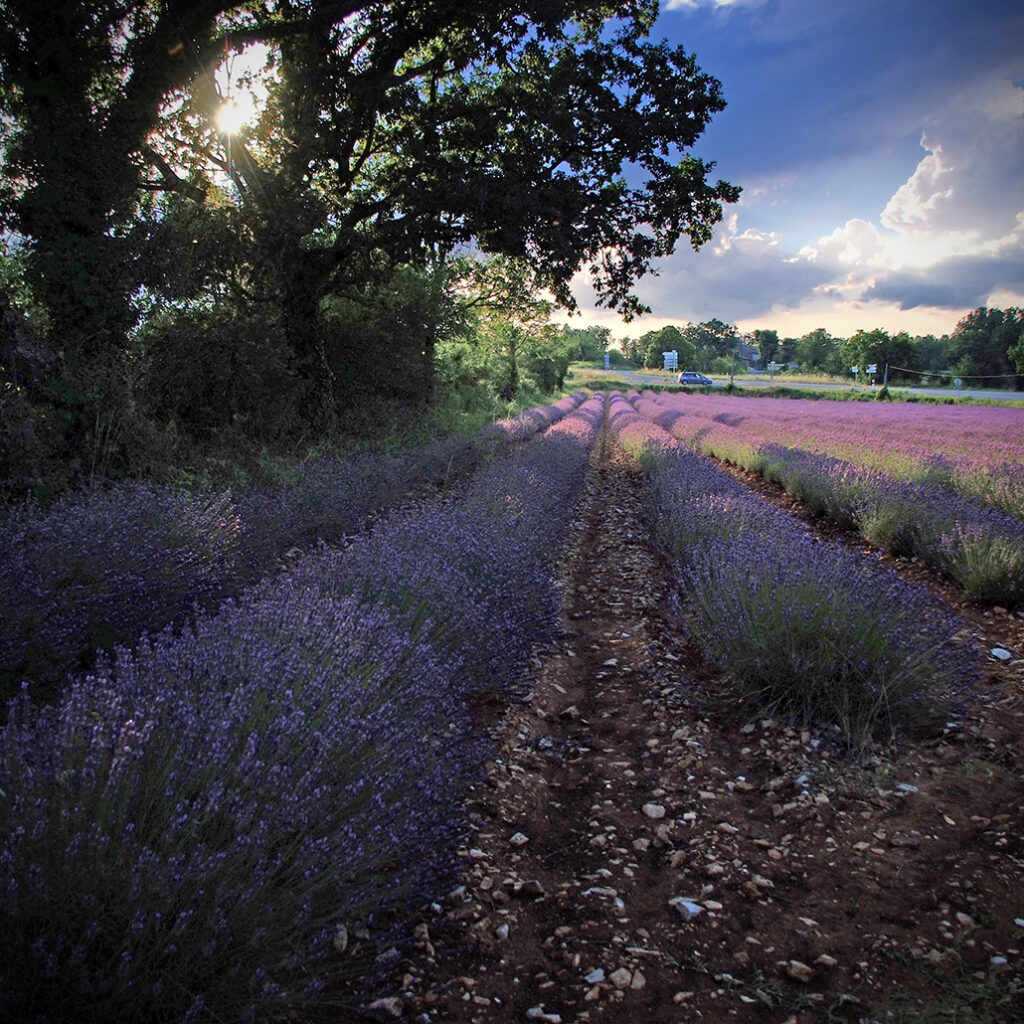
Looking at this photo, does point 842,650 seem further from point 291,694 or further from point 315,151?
point 315,151

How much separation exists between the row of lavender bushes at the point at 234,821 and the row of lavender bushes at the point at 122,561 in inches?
33.0

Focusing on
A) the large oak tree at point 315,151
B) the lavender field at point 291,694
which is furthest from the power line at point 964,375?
the lavender field at point 291,694

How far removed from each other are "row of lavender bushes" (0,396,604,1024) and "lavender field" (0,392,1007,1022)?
0.01m

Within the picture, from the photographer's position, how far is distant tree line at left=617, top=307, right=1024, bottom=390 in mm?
75938

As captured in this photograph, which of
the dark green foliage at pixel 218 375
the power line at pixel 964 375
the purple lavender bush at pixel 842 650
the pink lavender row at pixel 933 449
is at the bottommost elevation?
the purple lavender bush at pixel 842 650

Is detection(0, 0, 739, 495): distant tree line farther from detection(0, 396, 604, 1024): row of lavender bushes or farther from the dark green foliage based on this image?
detection(0, 396, 604, 1024): row of lavender bushes

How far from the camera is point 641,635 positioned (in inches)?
181

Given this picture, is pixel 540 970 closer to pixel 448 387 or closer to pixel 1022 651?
Answer: pixel 1022 651

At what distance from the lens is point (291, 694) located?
6.16ft

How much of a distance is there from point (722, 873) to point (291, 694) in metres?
1.63

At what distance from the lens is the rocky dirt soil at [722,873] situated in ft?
5.75

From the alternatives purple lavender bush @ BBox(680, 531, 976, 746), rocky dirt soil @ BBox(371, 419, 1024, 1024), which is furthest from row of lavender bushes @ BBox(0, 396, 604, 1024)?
purple lavender bush @ BBox(680, 531, 976, 746)

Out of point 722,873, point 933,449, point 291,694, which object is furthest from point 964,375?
point 291,694

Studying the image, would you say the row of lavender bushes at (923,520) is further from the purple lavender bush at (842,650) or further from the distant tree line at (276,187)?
the distant tree line at (276,187)
